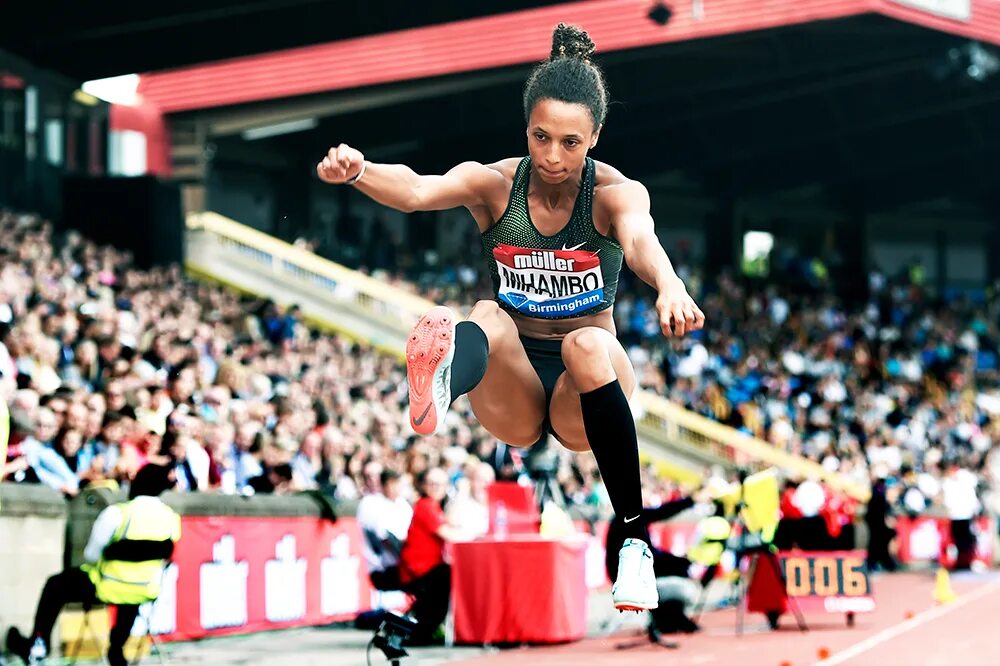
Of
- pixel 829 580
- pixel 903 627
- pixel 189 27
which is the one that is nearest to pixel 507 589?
pixel 829 580

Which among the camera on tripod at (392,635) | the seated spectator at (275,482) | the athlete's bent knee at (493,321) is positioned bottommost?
the camera on tripod at (392,635)

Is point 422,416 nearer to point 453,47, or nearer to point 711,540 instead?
point 711,540

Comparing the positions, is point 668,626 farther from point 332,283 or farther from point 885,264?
point 885,264

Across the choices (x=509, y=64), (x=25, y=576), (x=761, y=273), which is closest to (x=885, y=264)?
(x=761, y=273)

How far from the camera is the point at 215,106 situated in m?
27.9

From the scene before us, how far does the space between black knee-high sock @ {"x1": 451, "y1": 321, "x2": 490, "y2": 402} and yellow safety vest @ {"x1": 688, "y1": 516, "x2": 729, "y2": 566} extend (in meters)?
9.43

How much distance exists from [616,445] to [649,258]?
34.8 inches

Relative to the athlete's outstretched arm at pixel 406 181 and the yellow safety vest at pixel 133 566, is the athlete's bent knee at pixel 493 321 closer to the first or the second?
the athlete's outstretched arm at pixel 406 181

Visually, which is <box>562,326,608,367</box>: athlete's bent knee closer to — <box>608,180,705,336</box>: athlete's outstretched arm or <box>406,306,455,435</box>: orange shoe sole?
<box>608,180,705,336</box>: athlete's outstretched arm

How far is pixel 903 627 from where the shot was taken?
1652cm

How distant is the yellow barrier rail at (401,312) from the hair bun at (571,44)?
1954 cm

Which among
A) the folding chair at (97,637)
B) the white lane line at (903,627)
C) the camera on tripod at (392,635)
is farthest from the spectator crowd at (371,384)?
the white lane line at (903,627)

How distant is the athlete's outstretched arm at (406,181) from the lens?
584 cm

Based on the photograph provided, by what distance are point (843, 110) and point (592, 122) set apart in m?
30.5
